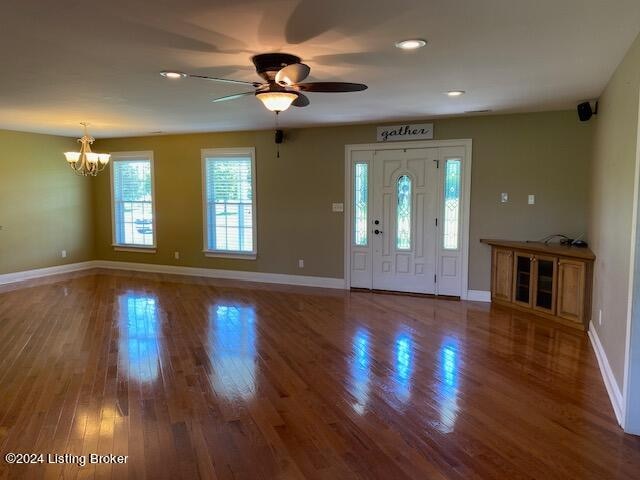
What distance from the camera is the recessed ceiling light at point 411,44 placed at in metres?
2.96

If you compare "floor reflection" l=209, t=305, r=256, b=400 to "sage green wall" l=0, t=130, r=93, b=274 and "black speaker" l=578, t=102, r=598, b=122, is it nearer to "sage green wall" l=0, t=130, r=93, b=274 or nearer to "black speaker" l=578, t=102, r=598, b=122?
"sage green wall" l=0, t=130, r=93, b=274

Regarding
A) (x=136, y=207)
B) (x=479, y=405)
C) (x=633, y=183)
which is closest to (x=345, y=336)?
(x=479, y=405)

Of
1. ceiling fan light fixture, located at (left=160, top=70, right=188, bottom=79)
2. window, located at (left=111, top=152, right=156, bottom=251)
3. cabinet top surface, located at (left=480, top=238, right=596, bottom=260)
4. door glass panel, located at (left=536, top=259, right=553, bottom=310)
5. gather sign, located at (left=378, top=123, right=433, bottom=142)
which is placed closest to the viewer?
ceiling fan light fixture, located at (left=160, top=70, right=188, bottom=79)

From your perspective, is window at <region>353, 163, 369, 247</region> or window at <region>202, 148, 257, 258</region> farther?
window at <region>202, 148, 257, 258</region>

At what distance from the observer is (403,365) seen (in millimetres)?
3867

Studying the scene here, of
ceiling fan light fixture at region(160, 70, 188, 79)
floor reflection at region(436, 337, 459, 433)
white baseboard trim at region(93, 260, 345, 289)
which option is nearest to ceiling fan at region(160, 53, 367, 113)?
ceiling fan light fixture at region(160, 70, 188, 79)

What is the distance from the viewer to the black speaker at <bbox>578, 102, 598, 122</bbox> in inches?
200

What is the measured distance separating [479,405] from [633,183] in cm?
171

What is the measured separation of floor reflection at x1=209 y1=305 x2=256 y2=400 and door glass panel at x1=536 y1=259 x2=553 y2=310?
3.29m

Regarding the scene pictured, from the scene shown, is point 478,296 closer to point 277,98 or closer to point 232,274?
point 232,274

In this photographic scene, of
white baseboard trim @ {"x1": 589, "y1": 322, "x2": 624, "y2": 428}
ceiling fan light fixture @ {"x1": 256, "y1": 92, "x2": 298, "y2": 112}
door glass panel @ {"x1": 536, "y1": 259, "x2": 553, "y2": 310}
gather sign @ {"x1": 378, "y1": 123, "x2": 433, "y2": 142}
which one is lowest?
white baseboard trim @ {"x1": 589, "y1": 322, "x2": 624, "y2": 428}

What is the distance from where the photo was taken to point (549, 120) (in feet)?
18.4

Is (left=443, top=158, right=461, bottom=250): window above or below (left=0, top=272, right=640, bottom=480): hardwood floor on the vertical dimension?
above

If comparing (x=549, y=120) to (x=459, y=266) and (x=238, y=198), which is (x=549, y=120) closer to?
(x=459, y=266)
